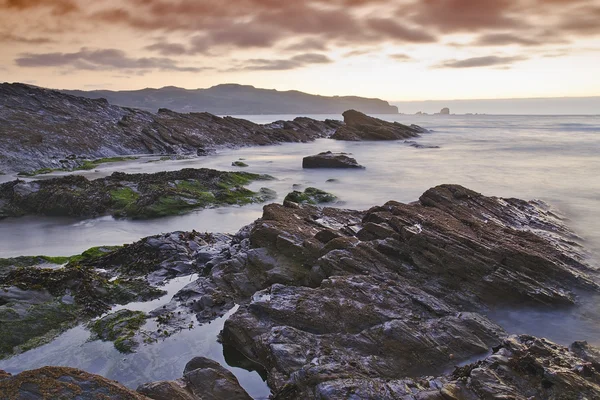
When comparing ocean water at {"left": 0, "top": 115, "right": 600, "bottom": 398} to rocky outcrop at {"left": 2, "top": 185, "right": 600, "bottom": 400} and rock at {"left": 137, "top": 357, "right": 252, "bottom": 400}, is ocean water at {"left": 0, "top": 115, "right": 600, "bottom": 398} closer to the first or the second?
rocky outcrop at {"left": 2, "top": 185, "right": 600, "bottom": 400}

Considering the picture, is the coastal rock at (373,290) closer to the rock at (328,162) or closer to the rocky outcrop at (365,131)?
the rock at (328,162)

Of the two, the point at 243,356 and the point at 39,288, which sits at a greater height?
the point at 39,288

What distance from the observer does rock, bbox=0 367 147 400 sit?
178 inches

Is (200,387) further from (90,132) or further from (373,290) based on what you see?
A: (90,132)

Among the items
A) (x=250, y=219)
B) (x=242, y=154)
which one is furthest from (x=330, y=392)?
(x=242, y=154)

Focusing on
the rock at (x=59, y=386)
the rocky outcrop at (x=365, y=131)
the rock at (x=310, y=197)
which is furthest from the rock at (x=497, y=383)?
the rocky outcrop at (x=365, y=131)

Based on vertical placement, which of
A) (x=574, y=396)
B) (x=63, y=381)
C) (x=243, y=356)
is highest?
(x=63, y=381)

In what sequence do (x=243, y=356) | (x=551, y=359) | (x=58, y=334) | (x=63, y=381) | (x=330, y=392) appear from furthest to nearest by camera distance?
(x=58, y=334) < (x=243, y=356) < (x=551, y=359) < (x=330, y=392) < (x=63, y=381)

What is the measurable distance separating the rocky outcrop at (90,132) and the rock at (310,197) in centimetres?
2133

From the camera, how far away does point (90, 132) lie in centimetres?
4325

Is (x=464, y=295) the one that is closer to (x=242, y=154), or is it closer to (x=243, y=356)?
(x=243, y=356)

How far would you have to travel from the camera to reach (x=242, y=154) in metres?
47.0

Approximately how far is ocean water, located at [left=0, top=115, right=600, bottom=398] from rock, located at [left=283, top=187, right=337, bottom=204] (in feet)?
3.43

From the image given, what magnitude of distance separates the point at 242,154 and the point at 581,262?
37.9 m
